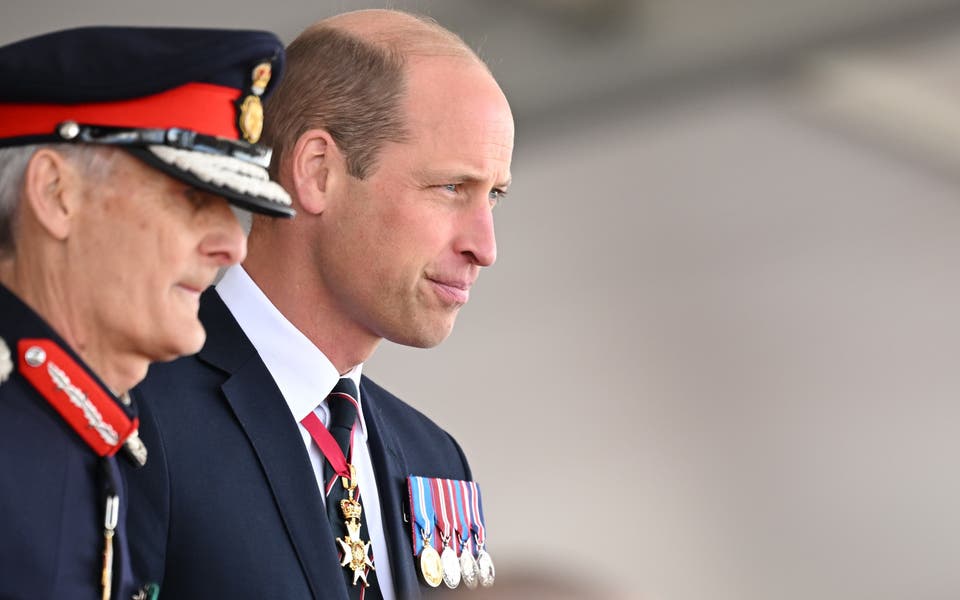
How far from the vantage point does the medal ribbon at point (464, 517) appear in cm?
176

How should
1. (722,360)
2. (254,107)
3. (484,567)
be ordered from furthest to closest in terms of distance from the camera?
1. (722,360)
2. (484,567)
3. (254,107)

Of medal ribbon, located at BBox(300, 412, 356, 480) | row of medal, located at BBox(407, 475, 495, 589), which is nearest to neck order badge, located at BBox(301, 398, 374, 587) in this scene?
medal ribbon, located at BBox(300, 412, 356, 480)

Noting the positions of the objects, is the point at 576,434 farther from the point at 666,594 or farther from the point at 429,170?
the point at 429,170

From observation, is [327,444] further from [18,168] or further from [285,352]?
[18,168]

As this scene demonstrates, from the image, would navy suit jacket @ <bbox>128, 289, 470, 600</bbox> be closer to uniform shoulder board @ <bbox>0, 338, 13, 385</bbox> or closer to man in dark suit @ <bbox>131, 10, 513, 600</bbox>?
man in dark suit @ <bbox>131, 10, 513, 600</bbox>

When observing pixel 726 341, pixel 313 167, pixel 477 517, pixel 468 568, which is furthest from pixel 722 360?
pixel 313 167

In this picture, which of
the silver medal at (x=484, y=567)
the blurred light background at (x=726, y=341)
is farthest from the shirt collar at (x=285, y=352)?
the blurred light background at (x=726, y=341)

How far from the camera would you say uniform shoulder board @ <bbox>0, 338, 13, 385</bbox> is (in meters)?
1.07

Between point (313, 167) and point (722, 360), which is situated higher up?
point (722, 360)

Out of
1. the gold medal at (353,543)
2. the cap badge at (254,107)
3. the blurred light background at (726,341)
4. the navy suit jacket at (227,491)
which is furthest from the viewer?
the blurred light background at (726,341)

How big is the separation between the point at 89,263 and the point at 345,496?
0.54m

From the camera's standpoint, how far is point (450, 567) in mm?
1681

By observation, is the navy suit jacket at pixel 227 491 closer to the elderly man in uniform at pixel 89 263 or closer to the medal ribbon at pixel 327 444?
the medal ribbon at pixel 327 444

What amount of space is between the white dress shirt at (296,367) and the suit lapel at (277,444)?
26mm
